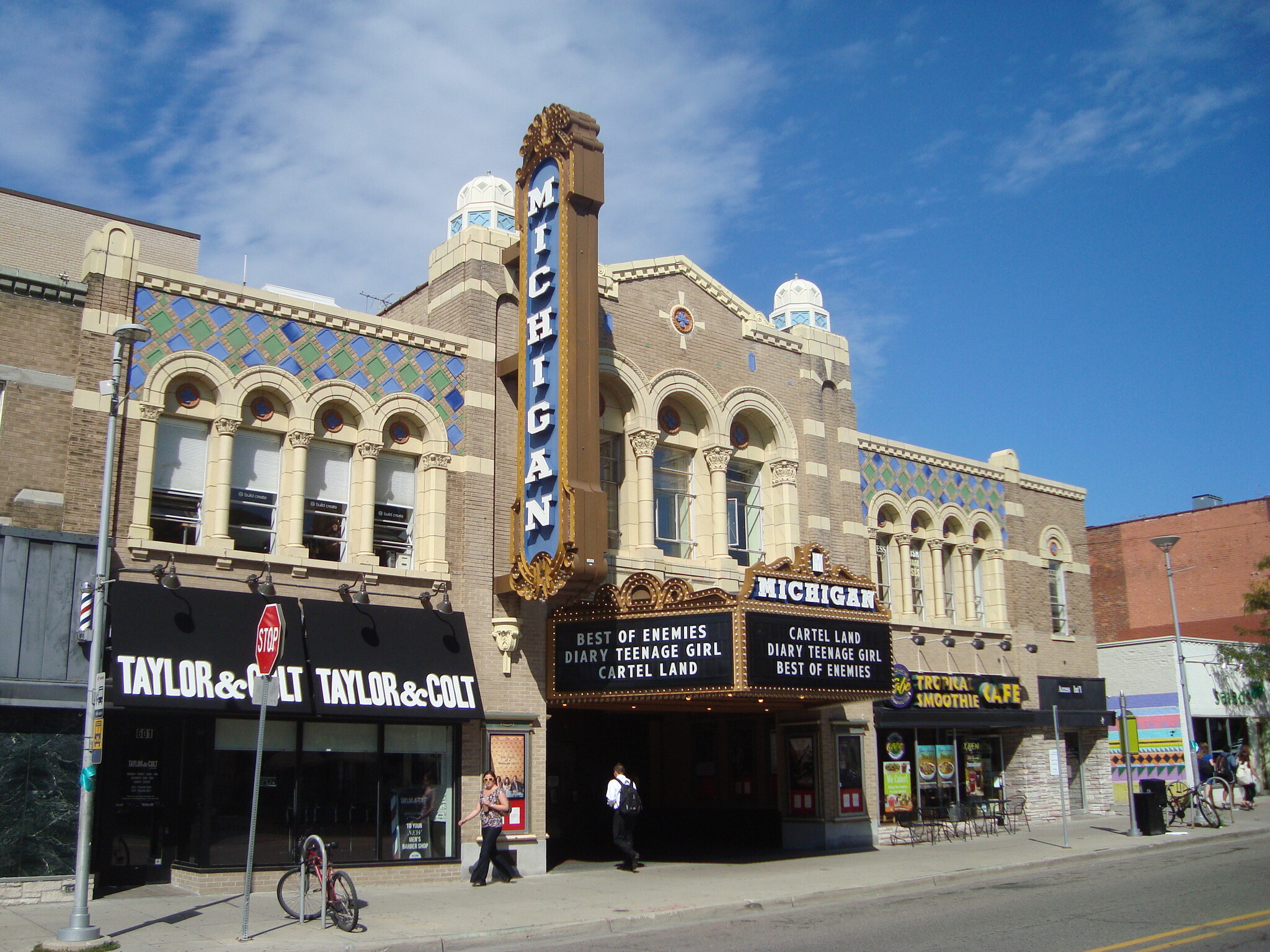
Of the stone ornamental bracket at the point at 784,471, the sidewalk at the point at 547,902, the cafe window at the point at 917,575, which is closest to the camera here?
the sidewalk at the point at 547,902

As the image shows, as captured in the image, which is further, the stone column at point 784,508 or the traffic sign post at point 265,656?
the stone column at point 784,508

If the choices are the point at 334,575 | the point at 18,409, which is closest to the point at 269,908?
the point at 334,575

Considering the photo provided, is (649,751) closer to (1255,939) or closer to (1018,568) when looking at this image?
(1018,568)

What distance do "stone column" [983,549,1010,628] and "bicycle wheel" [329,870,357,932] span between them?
2082 cm

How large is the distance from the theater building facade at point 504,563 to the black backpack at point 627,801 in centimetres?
146

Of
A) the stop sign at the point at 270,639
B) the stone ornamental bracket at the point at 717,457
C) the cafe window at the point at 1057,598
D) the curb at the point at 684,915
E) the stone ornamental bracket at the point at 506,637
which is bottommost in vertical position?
the curb at the point at 684,915

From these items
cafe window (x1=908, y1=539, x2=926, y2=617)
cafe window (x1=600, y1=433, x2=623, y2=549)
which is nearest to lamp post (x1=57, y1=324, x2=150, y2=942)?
cafe window (x1=600, y1=433, x2=623, y2=549)

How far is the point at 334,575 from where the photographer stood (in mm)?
19344

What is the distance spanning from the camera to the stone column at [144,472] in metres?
17.6

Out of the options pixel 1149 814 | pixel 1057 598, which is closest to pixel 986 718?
pixel 1149 814

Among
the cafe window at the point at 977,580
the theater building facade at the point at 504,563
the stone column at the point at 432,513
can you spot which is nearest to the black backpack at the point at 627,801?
the theater building facade at the point at 504,563

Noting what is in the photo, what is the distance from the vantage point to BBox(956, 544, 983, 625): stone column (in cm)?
3038

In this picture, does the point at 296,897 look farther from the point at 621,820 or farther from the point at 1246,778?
the point at 1246,778

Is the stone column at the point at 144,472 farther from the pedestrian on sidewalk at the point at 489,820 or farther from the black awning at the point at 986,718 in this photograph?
the black awning at the point at 986,718
